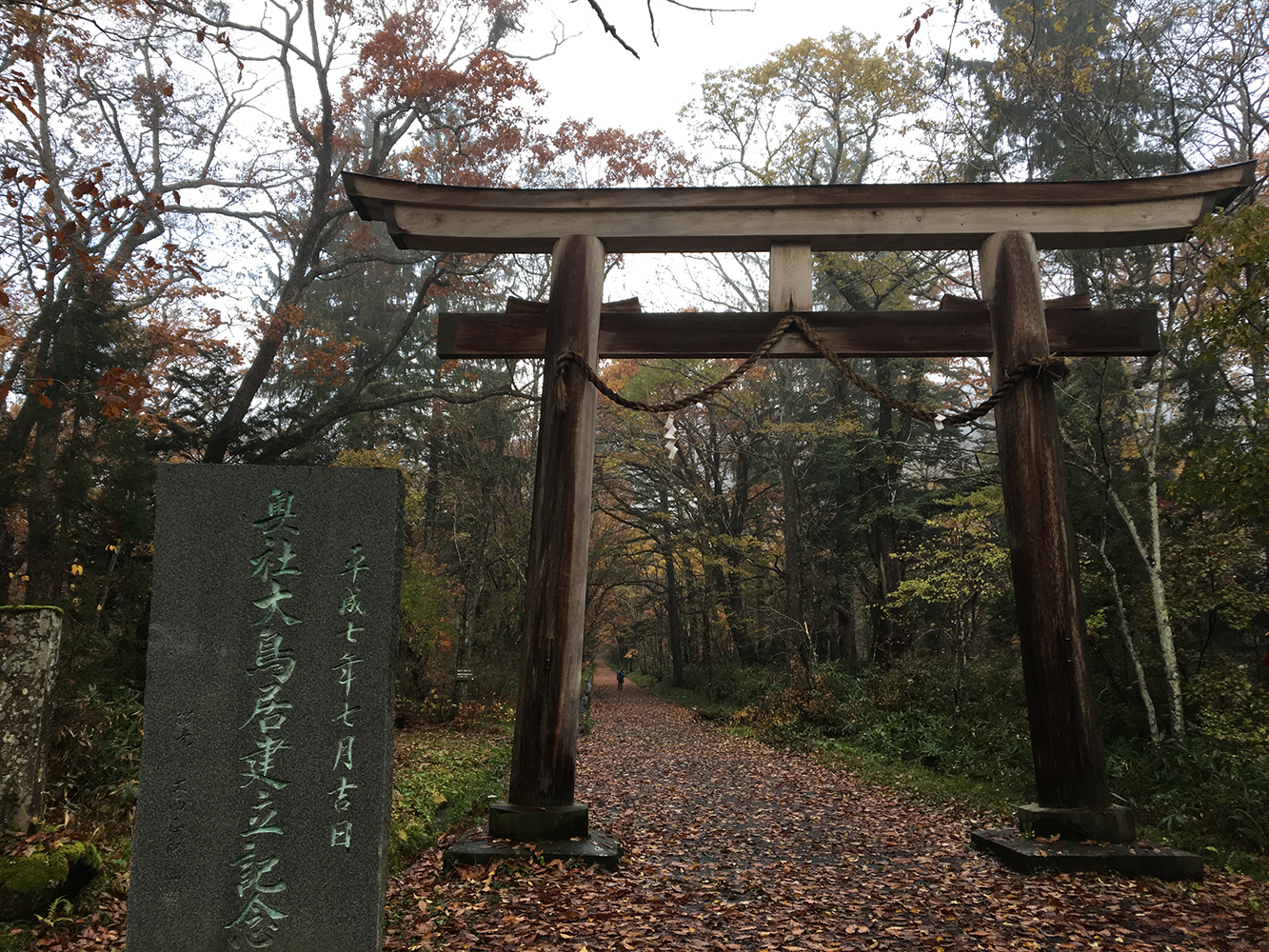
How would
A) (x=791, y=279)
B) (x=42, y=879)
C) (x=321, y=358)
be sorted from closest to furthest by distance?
(x=42, y=879) → (x=791, y=279) → (x=321, y=358)

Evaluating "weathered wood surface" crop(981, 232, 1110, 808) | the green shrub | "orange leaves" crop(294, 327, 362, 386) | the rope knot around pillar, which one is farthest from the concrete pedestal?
"orange leaves" crop(294, 327, 362, 386)

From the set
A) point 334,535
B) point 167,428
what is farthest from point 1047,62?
point 167,428

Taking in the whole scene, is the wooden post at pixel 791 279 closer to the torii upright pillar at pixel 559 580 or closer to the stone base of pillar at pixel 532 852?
the torii upright pillar at pixel 559 580

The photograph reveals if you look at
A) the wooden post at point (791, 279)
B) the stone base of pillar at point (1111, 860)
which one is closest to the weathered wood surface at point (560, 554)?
the wooden post at point (791, 279)

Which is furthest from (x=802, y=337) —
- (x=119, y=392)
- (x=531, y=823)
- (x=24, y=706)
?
(x=119, y=392)

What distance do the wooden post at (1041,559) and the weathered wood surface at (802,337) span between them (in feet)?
1.28

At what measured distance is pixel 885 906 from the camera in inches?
189

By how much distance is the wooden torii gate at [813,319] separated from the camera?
19.2 feet

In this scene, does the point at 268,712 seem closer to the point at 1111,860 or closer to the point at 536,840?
the point at 536,840

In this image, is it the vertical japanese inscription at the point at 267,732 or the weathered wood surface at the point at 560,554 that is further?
the weathered wood surface at the point at 560,554

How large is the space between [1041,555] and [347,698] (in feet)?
17.7

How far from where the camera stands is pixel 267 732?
3.44m

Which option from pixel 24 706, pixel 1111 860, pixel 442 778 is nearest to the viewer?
pixel 24 706

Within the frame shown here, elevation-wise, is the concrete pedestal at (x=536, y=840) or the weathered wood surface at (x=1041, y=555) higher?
the weathered wood surface at (x=1041, y=555)
